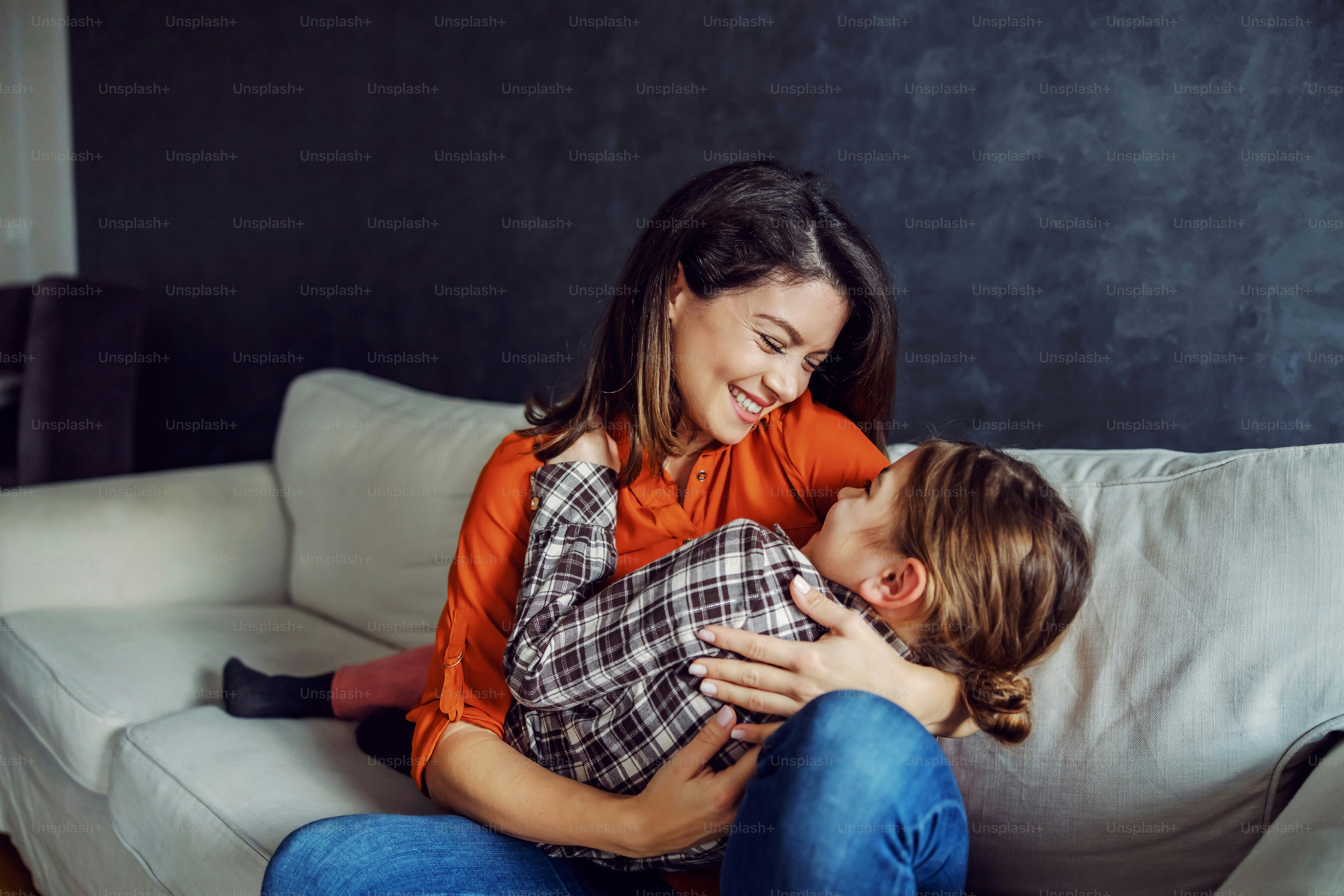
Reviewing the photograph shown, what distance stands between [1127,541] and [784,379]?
1.52ft

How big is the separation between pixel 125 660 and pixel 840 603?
145 cm

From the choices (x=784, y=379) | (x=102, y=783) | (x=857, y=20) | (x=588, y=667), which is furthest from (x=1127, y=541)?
(x=102, y=783)

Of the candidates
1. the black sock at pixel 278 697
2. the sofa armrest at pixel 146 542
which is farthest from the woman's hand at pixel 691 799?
the sofa armrest at pixel 146 542

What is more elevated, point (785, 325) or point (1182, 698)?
point (785, 325)

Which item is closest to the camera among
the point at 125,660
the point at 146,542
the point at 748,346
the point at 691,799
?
the point at 691,799

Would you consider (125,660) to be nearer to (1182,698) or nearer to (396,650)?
(396,650)

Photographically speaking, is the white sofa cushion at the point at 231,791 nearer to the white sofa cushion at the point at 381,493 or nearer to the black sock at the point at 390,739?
the black sock at the point at 390,739

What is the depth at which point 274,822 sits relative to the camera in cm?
129

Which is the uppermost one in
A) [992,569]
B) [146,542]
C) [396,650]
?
[992,569]

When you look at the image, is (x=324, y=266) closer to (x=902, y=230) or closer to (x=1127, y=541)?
(x=902, y=230)

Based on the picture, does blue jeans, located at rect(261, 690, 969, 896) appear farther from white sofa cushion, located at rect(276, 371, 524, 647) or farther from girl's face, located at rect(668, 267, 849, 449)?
white sofa cushion, located at rect(276, 371, 524, 647)

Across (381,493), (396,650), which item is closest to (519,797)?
(396,650)

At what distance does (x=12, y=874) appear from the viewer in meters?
1.96

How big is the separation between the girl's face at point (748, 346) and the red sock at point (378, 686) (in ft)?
2.29
